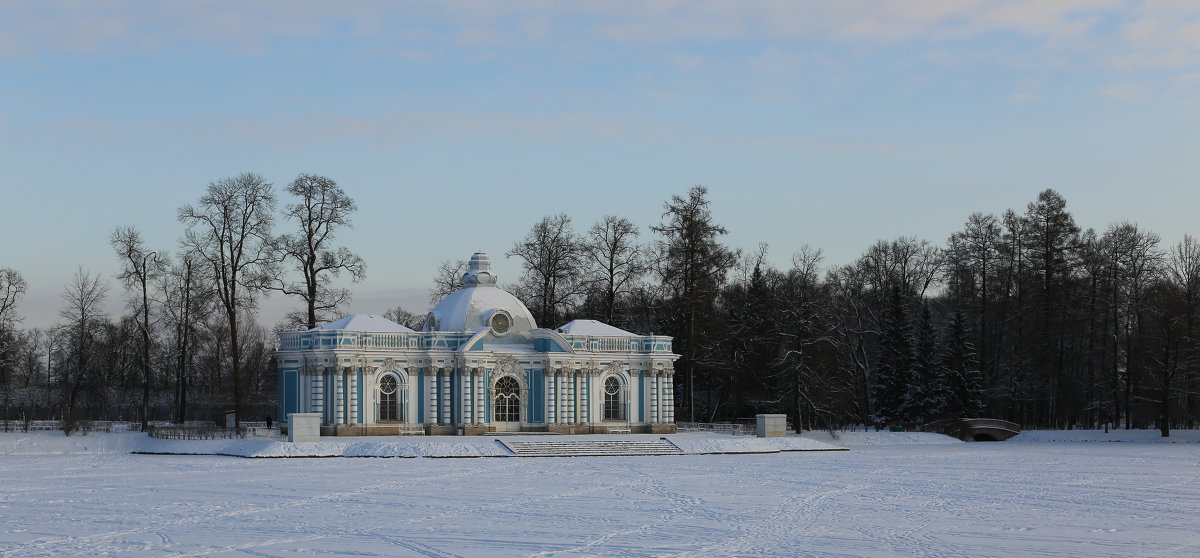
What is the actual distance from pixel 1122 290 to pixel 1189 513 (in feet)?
131

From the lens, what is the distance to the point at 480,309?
48.9m

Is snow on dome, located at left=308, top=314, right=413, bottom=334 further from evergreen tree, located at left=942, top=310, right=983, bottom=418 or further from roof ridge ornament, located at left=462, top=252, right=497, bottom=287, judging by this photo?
evergreen tree, located at left=942, top=310, right=983, bottom=418

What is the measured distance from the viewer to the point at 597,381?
49312mm

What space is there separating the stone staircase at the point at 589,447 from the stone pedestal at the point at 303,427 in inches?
237

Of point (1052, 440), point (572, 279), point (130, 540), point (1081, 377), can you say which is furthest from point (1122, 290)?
point (130, 540)

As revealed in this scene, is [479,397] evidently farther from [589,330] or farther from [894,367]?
[894,367]

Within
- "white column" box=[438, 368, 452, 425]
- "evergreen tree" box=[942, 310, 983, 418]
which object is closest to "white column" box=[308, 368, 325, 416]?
"white column" box=[438, 368, 452, 425]

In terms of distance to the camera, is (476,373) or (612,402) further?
(612,402)

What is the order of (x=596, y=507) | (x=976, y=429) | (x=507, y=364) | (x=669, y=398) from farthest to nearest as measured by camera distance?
(x=976, y=429) → (x=669, y=398) → (x=507, y=364) → (x=596, y=507)

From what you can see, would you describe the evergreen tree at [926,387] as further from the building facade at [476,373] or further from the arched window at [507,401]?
the arched window at [507,401]

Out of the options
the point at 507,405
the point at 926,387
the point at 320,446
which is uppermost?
the point at 926,387

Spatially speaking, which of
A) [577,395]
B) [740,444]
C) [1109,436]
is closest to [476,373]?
[577,395]

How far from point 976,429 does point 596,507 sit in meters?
37.2

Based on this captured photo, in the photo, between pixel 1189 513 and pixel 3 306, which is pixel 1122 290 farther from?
→ pixel 3 306
